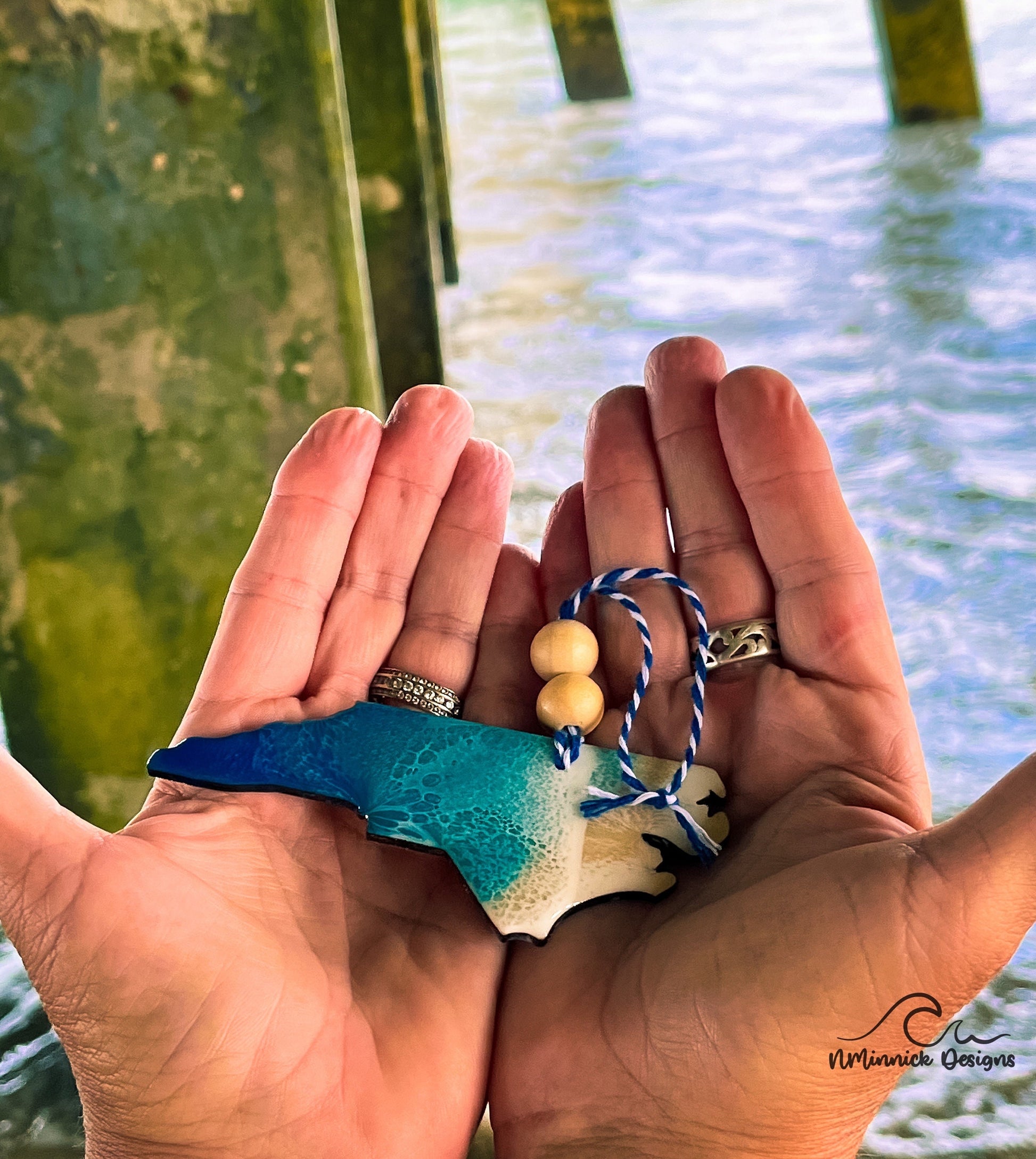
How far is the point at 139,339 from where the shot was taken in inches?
61.5

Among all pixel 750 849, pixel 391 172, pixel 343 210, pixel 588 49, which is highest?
pixel 588 49

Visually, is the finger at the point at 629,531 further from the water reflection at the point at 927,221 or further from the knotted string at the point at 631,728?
the water reflection at the point at 927,221

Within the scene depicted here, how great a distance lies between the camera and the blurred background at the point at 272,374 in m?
1.48

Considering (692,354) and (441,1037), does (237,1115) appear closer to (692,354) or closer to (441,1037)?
(441,1037)

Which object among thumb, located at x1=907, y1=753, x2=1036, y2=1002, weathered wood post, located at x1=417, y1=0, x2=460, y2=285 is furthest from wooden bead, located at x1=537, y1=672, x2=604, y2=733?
weathered wood post, located at x1=417, y1=0, x2=460, y2=285

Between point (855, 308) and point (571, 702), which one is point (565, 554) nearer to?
point (571, 702)

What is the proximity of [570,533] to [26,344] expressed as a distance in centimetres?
79

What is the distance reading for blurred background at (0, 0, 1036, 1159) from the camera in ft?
4.84

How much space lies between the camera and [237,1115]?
970 mm

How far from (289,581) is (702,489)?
1.60 ft

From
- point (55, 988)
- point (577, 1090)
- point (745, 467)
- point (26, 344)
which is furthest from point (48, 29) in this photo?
point (577, 1090)

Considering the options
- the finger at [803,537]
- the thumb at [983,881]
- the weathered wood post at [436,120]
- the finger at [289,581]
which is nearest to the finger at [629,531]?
the finger at [803,537]

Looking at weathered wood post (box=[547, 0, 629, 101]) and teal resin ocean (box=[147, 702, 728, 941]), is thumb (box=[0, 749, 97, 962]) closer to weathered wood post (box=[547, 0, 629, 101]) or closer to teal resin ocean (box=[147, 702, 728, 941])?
teal resin ocean (box=[147, 702, 728, 941])

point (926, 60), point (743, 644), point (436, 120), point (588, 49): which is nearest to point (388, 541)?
point (743, 644)
